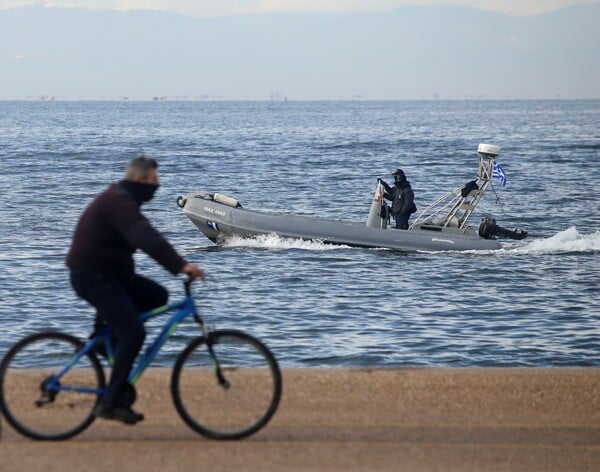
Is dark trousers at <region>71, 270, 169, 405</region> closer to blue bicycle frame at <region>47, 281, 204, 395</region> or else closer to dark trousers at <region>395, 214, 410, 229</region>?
blue bicycle frame at <region>47, 281, 204, 395</region>

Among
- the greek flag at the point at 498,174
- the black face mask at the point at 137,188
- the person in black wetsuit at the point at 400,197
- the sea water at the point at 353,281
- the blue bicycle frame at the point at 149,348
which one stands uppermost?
the black face mask at the point at 137,188

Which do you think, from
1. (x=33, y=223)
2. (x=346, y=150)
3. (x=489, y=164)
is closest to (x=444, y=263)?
(x=489, y=164)

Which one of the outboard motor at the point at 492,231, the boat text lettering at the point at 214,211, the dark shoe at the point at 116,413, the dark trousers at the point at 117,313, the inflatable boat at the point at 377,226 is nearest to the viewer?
the dark trousers at the point at 117,313

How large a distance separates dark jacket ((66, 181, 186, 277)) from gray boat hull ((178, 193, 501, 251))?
53.5 feet

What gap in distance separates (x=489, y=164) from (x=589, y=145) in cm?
5658

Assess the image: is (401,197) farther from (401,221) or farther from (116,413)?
(116,413)

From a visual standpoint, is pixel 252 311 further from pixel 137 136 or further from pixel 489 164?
pixel 137 136

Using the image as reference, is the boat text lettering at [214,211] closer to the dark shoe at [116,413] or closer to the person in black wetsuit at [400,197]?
the person in black wetsuit at [400,197]

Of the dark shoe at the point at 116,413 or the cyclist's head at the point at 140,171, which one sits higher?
the cyclist's head at the point at 140,171

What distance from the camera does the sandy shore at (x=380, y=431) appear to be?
6.05 meters

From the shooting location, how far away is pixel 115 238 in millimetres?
6203

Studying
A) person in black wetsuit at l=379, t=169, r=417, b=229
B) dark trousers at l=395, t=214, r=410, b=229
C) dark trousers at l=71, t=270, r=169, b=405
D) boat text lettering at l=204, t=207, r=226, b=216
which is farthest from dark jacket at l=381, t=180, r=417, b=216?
dark trousers at l=71, t=270, r=169, b=405

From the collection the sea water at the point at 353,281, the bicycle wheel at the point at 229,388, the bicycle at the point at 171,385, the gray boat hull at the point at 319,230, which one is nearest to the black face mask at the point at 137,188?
the bicycle at the point at 171,385

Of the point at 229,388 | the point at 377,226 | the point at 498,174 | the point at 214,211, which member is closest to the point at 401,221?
the point at 377,226
